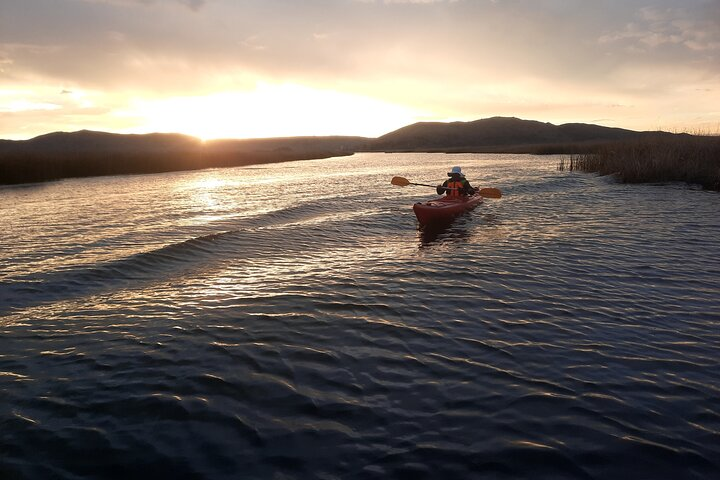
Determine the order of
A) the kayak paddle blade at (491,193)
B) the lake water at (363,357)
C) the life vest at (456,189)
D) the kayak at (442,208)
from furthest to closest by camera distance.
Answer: the kayak paddle blade at (491,193) < the life vest at (456,189) < the kayak at (442,208) < the lake water at (363,357)

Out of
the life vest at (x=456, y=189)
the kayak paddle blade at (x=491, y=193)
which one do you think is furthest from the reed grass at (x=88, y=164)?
the kayak paddle blade at (x=491, y=193)

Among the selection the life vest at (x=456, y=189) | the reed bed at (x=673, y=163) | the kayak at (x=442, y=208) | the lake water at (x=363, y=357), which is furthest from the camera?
the reed bed at (x=673, y=163)

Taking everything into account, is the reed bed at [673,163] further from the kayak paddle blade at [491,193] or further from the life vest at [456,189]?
the life vest at [456,189]

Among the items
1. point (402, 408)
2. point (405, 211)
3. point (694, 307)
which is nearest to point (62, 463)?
point (402, 408)

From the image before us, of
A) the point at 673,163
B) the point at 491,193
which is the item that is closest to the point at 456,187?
the point at 491,193

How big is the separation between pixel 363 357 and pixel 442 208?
12.5 metres

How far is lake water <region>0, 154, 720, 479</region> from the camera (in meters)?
4.97

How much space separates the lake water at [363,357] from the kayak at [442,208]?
2.78 metres

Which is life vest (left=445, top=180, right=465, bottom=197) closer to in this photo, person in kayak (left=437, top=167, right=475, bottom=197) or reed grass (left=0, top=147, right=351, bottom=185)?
person in kayak (left=437, top=167, right=475, bottom=197)

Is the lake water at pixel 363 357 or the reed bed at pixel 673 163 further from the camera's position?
the reed bed at pixel 673 163

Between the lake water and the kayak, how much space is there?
2.78 m

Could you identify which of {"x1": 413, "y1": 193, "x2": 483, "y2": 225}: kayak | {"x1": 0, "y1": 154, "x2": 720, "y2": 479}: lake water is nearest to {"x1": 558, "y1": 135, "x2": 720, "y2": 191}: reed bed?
{"x1": 0, "y1": 154, "x2": 720, "y2": 479}: lake water

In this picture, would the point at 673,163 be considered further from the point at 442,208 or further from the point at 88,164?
the point at 88,164

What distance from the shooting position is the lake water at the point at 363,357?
497cm
